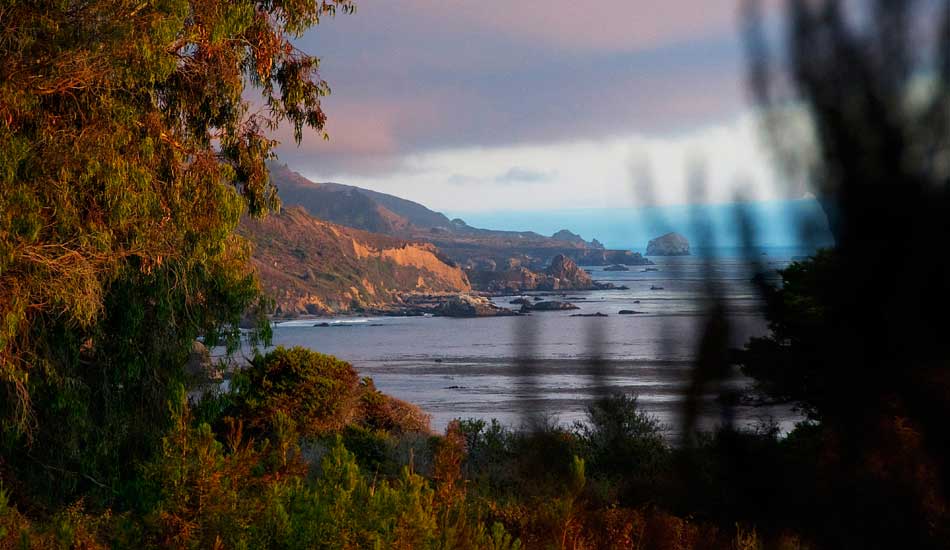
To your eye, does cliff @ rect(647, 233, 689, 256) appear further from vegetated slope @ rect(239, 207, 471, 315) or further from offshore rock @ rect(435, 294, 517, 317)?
offshore rock @ rect(435, 294, 517, 317)

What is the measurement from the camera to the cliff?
1.64 meters

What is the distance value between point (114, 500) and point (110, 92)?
507 cm

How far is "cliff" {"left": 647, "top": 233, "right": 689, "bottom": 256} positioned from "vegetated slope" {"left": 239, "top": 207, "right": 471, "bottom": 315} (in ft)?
177

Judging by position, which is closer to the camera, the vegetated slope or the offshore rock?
the vegetated slope

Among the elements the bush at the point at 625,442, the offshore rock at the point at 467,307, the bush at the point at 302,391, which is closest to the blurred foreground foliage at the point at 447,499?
the bush at the point at 625,442

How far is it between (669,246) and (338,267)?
72568 millimetres

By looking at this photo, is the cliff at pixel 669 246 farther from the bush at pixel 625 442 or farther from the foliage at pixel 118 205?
the foliage at pixel 118 205

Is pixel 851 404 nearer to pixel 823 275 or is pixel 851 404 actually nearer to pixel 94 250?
pixel 823 275

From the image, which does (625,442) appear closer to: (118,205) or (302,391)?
(118,205)

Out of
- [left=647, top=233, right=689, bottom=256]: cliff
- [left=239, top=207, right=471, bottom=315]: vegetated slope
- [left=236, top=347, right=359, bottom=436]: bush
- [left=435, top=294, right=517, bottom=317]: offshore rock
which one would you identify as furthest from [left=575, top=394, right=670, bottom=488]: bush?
[left=435, top=294, right=517, bottom=317]: offshore rock

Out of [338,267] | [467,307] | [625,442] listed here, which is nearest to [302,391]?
[625,442]

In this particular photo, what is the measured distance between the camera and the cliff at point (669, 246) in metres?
1.64

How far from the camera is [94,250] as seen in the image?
32.8 feet

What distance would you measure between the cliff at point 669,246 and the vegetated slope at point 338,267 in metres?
53.9
